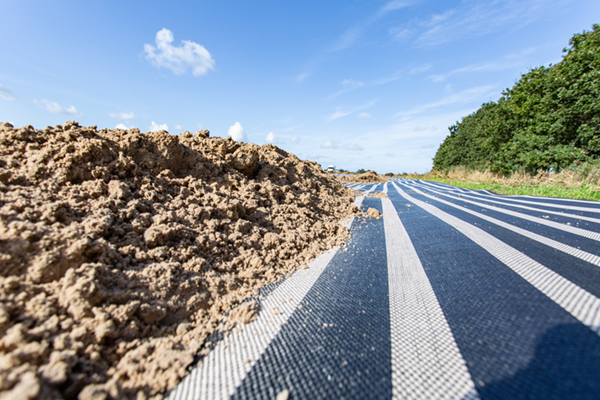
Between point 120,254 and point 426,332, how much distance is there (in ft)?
4.54

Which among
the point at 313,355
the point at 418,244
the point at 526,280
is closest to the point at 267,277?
the point at 313,355

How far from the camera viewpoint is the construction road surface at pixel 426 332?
0.63 m

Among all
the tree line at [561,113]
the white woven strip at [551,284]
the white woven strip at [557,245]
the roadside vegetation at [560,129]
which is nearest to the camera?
the white woven strip at [551,284]

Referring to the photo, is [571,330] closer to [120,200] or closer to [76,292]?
[76,292]

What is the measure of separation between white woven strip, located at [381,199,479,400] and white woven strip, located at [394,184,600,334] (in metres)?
0.45

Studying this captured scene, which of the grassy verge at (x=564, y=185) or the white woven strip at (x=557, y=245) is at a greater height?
the white woven strip at (x=557, y=245)

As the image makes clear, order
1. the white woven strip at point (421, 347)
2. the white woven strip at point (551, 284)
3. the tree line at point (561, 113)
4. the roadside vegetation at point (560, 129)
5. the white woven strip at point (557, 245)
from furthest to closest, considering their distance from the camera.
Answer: the tree line at point (561, 113) < the roadside vegetation at point (560, 129) < the white woven strip at point (557, 245) < the white woven strip at point (551, 284) < the white woven strip at point (421, 347)

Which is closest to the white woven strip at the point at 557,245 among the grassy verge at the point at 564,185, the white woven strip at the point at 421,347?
the white woven strip at the point at 421,347

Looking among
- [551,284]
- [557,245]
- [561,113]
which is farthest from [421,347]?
[561,113]

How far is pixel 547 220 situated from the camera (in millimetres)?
2102

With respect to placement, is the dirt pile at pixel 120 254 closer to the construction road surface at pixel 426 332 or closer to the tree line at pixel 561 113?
the construction road surface at pixel 426 332

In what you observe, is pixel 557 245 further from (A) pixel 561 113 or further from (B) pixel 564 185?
(A) pixel 561 113

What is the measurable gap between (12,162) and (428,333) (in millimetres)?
2273

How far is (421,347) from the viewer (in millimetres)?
775
